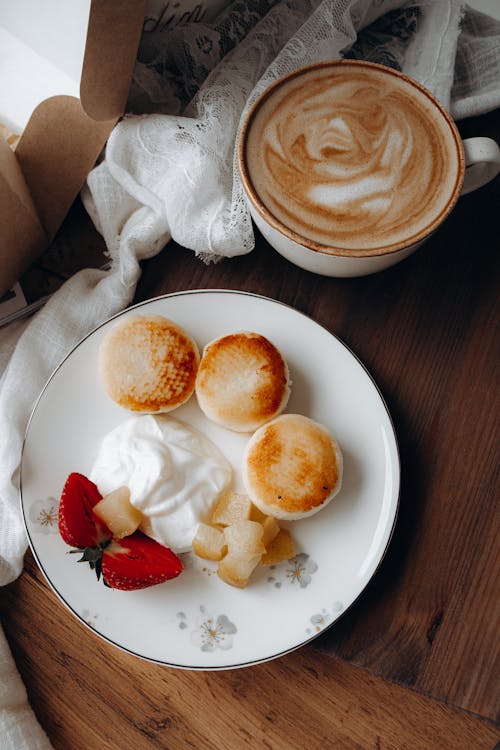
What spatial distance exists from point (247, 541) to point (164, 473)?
138mm

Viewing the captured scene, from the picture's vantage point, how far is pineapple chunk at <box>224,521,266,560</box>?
0.84m

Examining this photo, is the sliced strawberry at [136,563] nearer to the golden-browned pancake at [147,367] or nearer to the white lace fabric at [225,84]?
the golden-browned pancake at [147,367]

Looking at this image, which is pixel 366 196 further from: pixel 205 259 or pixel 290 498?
pixel 290 498

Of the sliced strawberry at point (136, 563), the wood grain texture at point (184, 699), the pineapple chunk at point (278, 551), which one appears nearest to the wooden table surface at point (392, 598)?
the wood grain texture at point (184, 699)

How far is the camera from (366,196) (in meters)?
0.82

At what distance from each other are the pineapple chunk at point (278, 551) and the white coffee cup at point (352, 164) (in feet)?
1.19

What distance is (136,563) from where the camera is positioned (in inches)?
33.6

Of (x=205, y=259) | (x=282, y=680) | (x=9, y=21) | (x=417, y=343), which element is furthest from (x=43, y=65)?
(x=282, y=680)

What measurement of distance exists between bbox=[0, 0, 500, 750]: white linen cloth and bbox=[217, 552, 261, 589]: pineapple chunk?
323mm

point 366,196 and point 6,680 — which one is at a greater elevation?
A: point 366,196

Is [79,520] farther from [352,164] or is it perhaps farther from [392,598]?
[352,164]

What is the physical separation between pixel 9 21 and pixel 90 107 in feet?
0.80

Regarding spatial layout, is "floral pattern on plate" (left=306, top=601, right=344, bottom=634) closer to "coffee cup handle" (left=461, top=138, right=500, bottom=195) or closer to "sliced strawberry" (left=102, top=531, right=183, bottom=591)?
"sliced strawberry" (left=102, top=531, right=183, bottom=591)

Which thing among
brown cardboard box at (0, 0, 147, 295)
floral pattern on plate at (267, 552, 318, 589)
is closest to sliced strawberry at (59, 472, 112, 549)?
floral pattern on plate at (267, 552, 318, 589)
